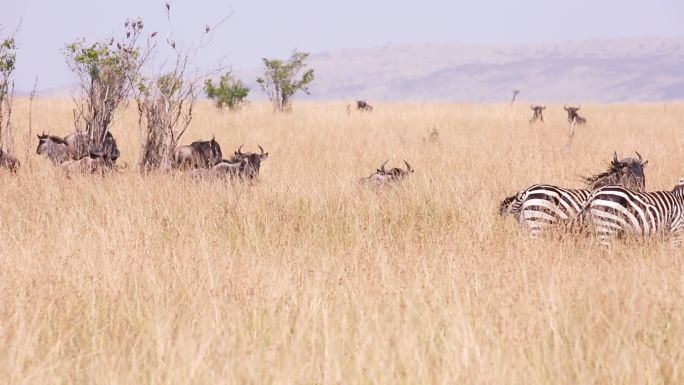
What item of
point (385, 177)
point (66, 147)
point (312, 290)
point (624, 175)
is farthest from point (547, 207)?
point (66, 147)

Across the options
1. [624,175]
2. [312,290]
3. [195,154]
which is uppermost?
[195,154]

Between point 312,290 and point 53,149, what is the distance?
30.1ft

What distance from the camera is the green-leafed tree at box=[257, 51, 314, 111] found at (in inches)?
1170

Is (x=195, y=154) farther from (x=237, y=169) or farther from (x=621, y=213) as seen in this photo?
(x=621, y=213)

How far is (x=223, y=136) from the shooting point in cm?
1820

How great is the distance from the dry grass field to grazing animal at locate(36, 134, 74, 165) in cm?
296

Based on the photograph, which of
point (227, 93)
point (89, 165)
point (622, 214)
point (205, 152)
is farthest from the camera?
point (227, 93)

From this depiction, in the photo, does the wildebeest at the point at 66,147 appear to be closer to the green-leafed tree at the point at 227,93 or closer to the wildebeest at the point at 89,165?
the wildebeest at the point at 89,165

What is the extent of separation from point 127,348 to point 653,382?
269cm

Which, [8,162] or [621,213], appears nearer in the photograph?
[621,213]

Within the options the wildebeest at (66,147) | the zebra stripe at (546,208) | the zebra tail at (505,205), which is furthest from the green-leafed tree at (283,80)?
the zebra stripe at (546,208)

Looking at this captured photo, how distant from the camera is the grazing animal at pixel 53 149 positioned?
13070mm

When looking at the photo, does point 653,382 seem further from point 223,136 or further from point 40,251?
point 223,136

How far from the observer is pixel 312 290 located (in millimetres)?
5223
